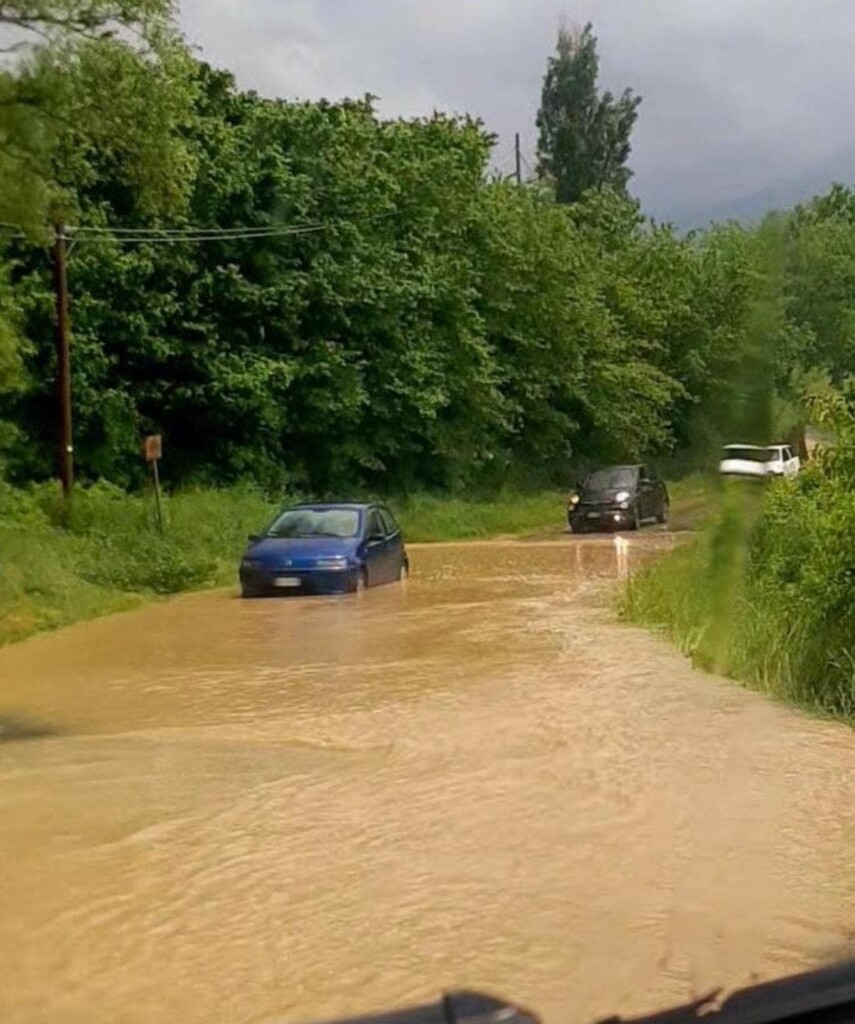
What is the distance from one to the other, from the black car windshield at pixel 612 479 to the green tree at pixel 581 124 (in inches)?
718

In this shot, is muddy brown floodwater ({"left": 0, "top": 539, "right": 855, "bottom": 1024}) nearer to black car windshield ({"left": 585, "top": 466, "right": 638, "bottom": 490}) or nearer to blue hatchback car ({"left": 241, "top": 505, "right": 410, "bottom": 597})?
blue hatchback car ({"left": 241, "top": 505, "right": 410, "bottom": 597})

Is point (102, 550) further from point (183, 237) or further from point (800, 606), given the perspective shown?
point (800, 606)

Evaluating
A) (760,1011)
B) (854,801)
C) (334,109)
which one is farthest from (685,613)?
(334,109)

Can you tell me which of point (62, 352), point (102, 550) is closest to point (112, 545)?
point (102, 550)

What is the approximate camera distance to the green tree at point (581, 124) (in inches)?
254

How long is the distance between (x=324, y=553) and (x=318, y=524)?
108 centimetres

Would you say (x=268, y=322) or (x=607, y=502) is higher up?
(x=268, y=322)

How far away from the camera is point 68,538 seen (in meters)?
24.4

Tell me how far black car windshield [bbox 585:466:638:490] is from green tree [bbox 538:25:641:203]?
1823cm

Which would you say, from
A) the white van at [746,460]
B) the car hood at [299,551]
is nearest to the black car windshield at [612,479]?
the car hood at [299,551]

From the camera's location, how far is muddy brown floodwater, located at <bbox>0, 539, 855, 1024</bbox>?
6.35 meters

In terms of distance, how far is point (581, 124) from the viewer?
749cm

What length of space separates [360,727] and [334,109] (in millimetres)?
22347

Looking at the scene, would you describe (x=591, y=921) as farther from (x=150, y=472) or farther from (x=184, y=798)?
(x=150, y=472)
